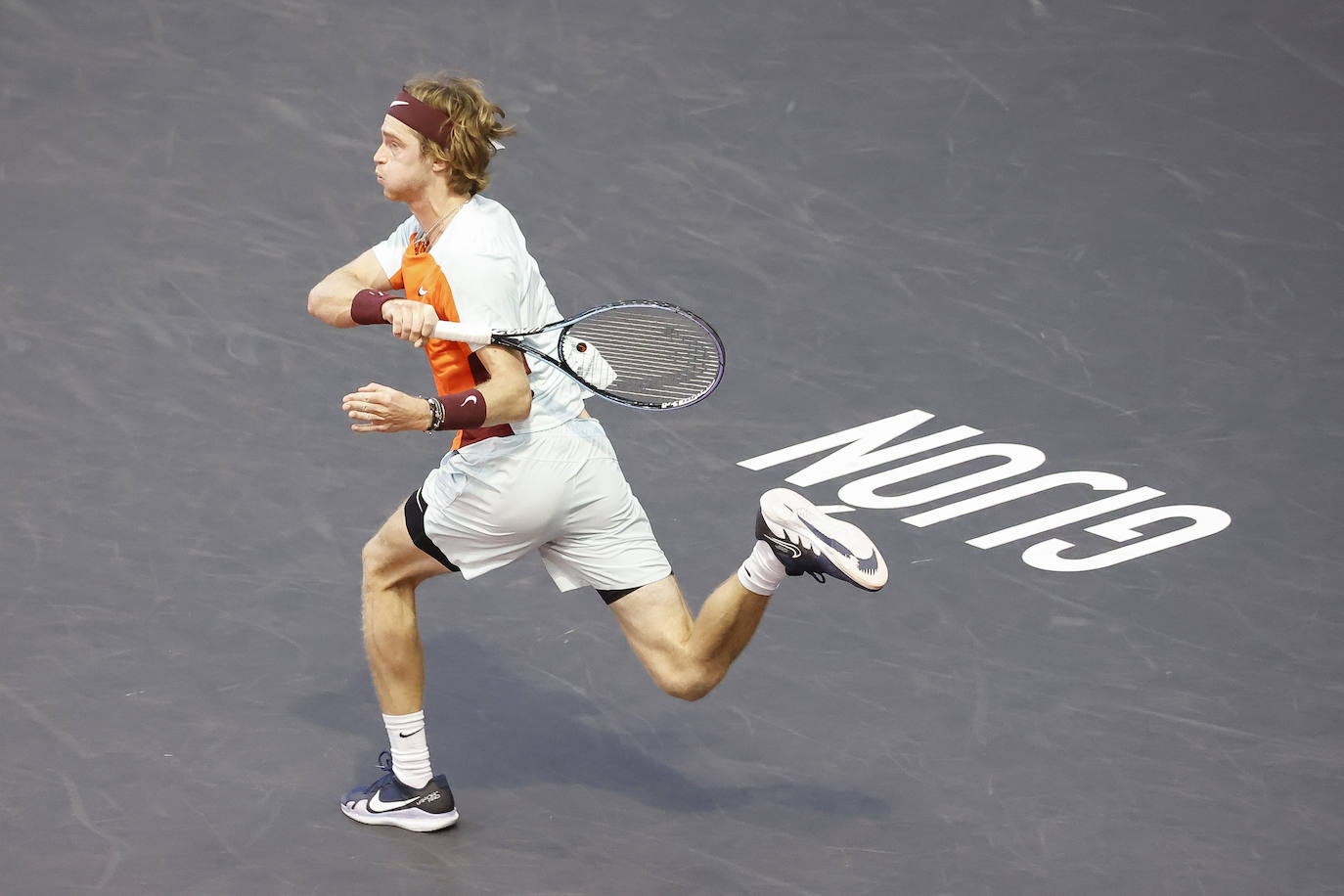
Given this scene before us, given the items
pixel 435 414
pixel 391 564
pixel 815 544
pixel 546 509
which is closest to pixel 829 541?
pixel 815 544

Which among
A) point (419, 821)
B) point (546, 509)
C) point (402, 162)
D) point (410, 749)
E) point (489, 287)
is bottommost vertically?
point (419, 821)

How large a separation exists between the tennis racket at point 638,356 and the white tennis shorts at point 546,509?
0.51 feet

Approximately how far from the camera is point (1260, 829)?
17.7 feet

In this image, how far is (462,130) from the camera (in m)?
5.16

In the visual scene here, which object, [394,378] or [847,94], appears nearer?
[394,378]

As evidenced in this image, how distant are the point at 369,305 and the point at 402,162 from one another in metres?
0.40

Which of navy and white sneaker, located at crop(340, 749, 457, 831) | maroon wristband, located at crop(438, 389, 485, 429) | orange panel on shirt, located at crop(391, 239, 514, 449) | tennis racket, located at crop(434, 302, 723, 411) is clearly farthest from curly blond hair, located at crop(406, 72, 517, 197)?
navy and white sneaker, located at crop(340, 749, 457, 831)

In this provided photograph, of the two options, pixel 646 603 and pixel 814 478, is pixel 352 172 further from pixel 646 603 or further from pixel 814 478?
pixel 646 603

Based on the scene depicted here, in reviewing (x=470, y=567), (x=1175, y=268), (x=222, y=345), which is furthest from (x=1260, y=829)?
(x=222, y=345)

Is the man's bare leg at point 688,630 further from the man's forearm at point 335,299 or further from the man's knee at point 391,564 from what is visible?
the man's forearm at point 335,299

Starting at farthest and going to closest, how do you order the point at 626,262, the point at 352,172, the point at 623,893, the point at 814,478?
the point at 352,172 → the point at 626,262 → the point at 814,478 → the point at 623,893

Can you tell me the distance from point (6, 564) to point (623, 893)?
2731 millimetres

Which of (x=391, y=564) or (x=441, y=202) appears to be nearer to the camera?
(x=441, y=202)

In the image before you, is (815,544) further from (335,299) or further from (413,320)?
(335,299)
